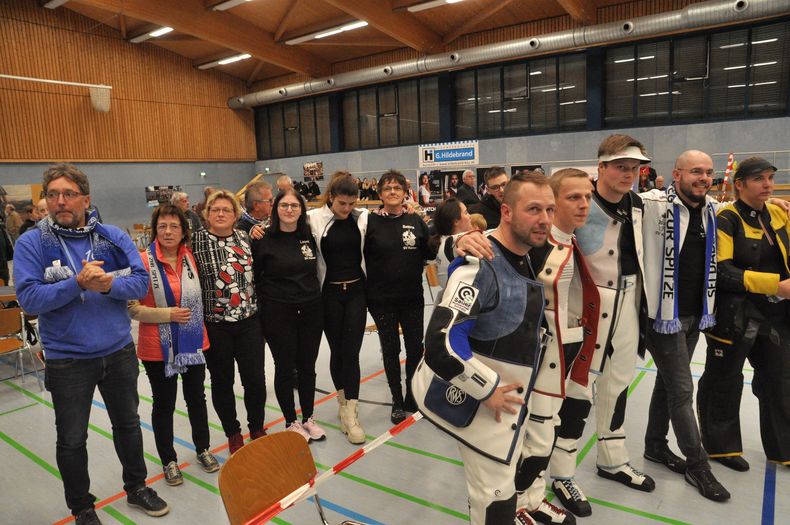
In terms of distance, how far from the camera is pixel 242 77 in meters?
20.1

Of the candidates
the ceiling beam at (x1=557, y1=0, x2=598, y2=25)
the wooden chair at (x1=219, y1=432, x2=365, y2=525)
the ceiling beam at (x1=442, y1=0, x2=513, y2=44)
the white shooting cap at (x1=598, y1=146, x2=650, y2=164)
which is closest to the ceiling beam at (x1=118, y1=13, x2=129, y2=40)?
the ceiling beam at (x1=442, y1=0, x2=513, y2=44)

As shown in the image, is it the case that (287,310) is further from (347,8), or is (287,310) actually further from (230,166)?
(230,166)

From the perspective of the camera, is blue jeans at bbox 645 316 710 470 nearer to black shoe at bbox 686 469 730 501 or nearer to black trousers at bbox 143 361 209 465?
black shoe at bbox 686 469 730 501

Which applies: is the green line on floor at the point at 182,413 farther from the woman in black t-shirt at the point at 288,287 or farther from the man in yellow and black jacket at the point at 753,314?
the man in yellow and black jacket at the point at 753,314

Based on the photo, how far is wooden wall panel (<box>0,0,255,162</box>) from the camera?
48.7ft

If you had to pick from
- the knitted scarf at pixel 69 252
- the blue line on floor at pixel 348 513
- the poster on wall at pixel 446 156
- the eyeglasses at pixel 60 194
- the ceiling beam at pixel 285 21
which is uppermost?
the ceiling beam at pixel 285 21

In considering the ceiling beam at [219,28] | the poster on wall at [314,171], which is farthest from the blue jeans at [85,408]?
the poster on wall at [314,171]

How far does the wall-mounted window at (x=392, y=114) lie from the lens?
1589 cm

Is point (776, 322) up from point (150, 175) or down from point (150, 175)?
down

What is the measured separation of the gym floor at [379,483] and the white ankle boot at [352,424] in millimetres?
78

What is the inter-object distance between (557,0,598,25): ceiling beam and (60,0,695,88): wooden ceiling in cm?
2

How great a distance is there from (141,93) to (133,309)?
17186 millimetres

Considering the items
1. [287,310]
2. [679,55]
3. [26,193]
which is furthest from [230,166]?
[287,310]

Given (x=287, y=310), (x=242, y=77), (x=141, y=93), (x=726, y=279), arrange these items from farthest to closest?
1. (x=242, y=77)
2. (x=141, y=93)
3. (x=287, y=310)
4. (x=726, y=279)
